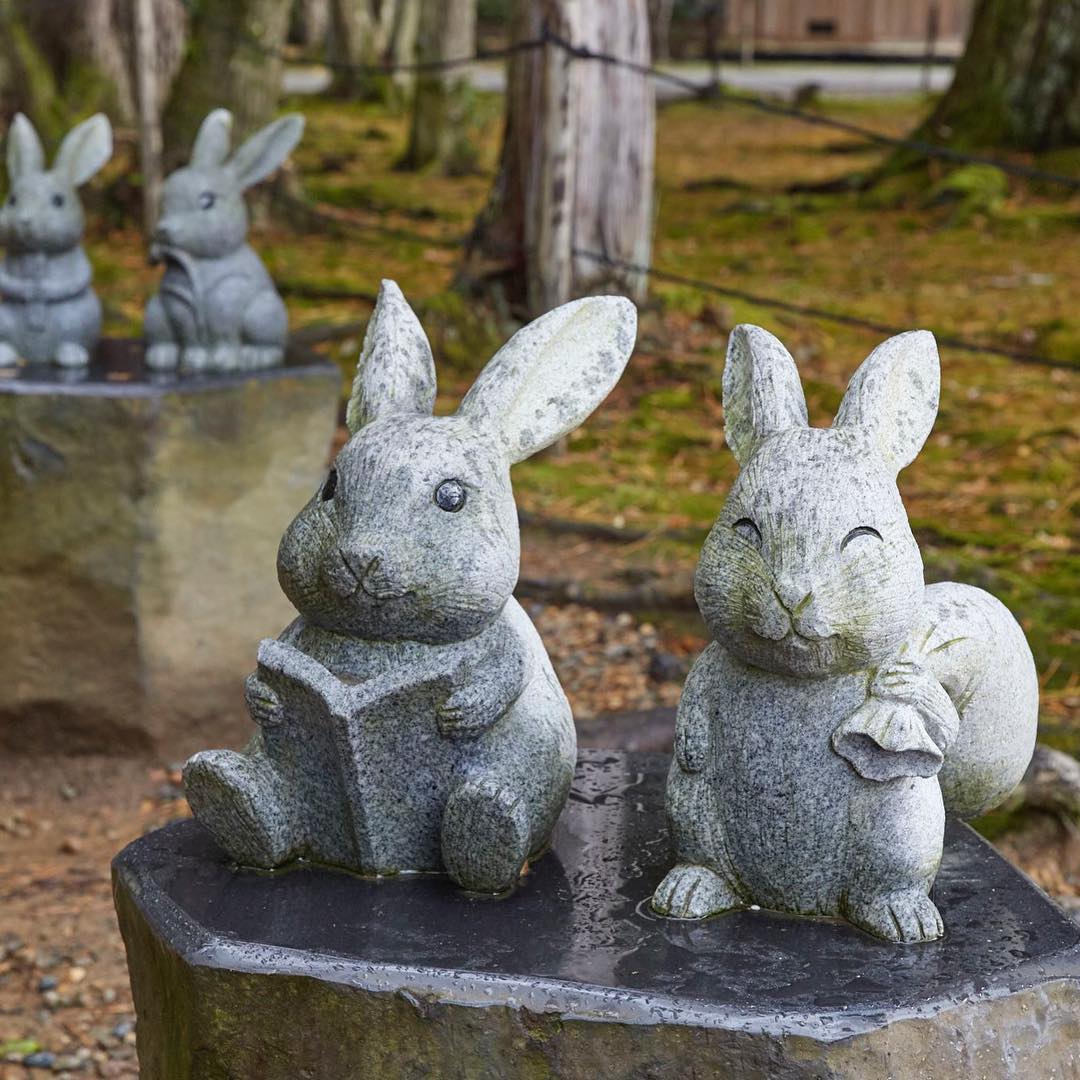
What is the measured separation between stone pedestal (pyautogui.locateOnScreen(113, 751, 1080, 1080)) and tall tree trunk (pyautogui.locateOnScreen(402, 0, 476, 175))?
11.8 meters

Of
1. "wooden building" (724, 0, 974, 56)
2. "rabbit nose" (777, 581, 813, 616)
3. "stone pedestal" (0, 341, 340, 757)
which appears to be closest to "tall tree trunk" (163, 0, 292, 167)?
"stone pedestal" (0, 341, 340, 757)

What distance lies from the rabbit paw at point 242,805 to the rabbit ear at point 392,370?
56cm

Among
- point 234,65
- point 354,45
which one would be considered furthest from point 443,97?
point 354,45

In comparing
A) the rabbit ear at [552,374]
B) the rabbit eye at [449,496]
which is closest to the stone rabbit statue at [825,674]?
the rabbit ear at [552,374]

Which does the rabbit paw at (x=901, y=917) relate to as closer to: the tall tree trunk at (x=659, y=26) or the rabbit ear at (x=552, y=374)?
the rabbit ear at (x=552, y=374)

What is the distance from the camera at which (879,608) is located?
2242 mm

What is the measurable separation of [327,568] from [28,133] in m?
3.05

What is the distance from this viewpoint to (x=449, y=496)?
2.41m

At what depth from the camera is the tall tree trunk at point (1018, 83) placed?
1179 centimetres

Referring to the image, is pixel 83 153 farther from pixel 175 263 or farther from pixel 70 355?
pixel 70 355

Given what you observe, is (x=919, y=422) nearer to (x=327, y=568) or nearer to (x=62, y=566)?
(x=327, y=568)

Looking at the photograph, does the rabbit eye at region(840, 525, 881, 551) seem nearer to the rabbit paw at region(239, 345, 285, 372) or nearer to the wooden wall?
the rabbit paw at region(239, 345, 285, 372)

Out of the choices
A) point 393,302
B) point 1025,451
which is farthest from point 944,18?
point 393,302

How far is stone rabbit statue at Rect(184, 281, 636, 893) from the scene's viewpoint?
2.40 metres
